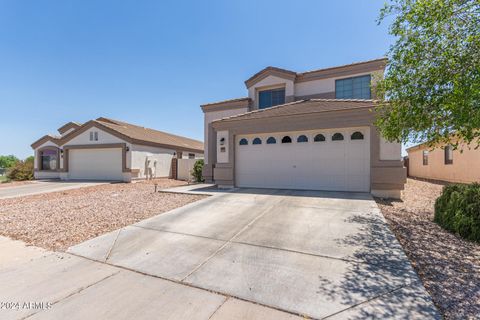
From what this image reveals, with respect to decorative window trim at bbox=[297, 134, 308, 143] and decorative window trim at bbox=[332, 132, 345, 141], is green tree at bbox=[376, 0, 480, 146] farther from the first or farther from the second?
decorative window trim at bbox=[297, 134, 308, 143]

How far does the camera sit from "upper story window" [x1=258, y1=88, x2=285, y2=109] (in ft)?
50.9

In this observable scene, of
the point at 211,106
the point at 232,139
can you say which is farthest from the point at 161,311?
the point at 211,106

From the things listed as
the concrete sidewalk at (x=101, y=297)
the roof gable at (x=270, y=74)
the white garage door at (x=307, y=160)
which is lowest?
the concrete sidewalk at (x=101, y=297)

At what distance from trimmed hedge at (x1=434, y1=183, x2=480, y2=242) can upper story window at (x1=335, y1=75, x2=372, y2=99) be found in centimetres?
876

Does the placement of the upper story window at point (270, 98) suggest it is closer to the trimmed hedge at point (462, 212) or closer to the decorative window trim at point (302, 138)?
the decorative window trim at point (302, 138)

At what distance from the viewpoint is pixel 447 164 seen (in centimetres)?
1666

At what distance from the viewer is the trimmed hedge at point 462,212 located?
5.08m

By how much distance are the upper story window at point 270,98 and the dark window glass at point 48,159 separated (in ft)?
65.3

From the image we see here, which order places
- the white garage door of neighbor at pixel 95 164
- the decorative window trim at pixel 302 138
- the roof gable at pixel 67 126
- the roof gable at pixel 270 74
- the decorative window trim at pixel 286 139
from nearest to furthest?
the decorative window trim at pixel 302 138
the decorative window trim at pixel 286 139
the roof gable at pixel 270 74
the white garage door of neighbor at pixel 95 164
the roof gable at pixel 67 126

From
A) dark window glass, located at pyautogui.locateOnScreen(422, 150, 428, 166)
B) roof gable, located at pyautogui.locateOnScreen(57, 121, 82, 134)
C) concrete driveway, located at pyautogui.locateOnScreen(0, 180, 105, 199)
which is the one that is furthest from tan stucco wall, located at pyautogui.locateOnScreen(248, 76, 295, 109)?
roof gable, located at pyautogui.locateOnScreen(57, 121, 82, 134)

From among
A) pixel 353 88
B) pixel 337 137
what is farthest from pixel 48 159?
pixel 353 88

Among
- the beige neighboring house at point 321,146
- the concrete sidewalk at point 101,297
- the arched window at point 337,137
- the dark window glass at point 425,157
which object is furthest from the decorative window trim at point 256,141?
the dark window glass at point 425,157

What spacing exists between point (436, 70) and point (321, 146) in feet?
18.8

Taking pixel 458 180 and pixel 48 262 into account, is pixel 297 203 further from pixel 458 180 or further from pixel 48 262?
pixel 458 180
